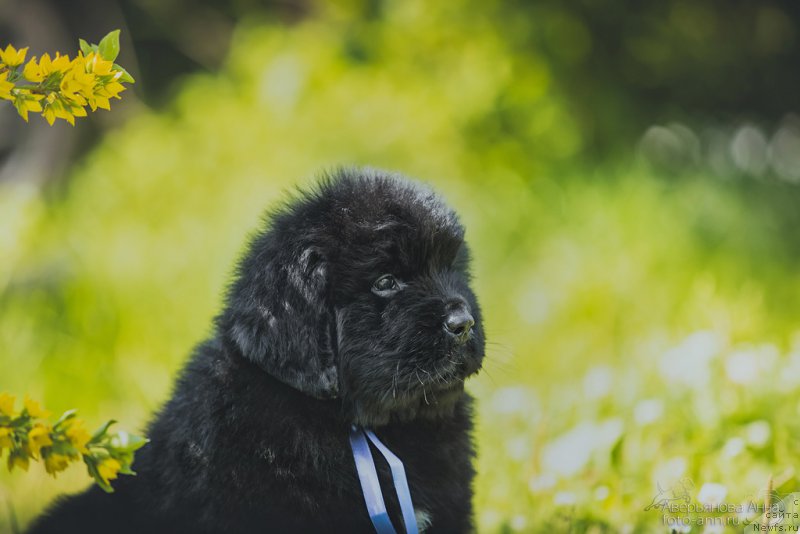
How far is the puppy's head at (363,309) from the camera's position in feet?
8.65

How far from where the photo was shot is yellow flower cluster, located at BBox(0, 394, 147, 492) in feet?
7.06

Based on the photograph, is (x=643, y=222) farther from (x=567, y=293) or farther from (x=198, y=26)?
(x=198, y=26)

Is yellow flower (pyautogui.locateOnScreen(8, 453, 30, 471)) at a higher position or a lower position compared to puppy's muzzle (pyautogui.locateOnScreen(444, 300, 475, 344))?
lower

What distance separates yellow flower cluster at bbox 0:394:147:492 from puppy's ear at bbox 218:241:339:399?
0.54 meters

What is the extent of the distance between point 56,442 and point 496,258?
472 centimetres

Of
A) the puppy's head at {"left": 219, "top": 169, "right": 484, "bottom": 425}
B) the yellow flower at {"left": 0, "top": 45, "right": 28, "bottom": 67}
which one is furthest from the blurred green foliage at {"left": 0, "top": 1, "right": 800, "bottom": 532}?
the yellow flower at {"left": 0, "top": 45, "right": 28, "bottom": 67}

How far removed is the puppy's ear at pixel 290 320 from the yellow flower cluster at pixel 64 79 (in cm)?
74

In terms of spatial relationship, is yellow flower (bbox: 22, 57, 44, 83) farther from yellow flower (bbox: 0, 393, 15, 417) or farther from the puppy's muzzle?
the puppy's muzzle

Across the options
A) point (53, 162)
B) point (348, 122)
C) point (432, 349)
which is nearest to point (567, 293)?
point (348, 122)

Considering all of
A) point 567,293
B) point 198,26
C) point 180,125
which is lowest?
point 567,293

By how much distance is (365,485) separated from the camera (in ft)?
8.36

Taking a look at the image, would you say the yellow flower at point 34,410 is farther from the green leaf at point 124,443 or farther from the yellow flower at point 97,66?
the yellow flower at point 97,66

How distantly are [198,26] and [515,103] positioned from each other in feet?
13.0

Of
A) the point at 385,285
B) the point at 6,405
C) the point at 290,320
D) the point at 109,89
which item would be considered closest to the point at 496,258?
the point at 385,285
